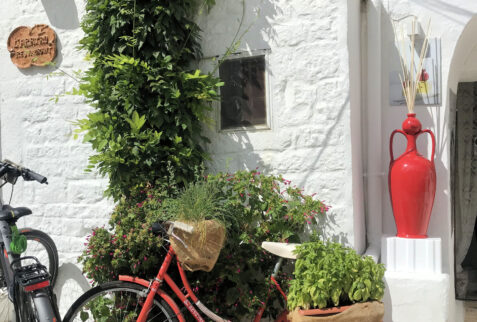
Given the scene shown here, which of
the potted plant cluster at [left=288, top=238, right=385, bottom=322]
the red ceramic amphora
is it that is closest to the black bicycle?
the potted plant cluster at [left=288, top=238, right=385, bottom=322]

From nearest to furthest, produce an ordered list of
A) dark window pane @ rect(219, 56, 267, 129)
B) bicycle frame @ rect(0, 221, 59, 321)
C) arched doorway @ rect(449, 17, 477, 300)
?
bicycle frame @ rect(0, 221, 59, 321), dark window pane @ rect(219, 56, 267, 129), arched doorway @ rect(449, 17, 477, 300)

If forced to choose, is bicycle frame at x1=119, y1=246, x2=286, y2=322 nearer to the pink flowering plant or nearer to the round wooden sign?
the pink flowering plant

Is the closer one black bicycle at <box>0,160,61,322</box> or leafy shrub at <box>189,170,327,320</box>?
black bicycle at <box>0,160,61,322</box>

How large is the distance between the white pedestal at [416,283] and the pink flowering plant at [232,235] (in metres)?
0.63

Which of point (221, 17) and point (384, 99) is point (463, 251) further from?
point (221, 17)

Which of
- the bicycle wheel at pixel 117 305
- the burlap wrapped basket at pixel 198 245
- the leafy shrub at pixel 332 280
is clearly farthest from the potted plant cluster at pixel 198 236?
the leafy shrub at pixel 332 280

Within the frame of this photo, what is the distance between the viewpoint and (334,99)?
13.0ft

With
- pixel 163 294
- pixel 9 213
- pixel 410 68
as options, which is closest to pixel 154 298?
pixel 163 294

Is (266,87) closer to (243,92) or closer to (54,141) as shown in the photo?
(243,92)

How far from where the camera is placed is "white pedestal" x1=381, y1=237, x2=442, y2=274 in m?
3.81

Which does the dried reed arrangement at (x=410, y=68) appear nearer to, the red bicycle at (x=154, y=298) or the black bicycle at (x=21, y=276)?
the red bicycle at (x=154, y=298)

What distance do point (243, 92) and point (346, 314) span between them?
1939 millimetres

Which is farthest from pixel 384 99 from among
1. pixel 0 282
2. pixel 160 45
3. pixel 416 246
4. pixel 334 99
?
pixel 0 282

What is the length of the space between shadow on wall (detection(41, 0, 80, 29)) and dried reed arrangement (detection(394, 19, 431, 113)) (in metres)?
2.78
